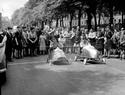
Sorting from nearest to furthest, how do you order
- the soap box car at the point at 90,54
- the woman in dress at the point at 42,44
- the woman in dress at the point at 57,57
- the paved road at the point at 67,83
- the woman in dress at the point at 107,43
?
1. the paved road at the point at 67,83
2. the woman in dress at the point at 57,57
3. the soap box car at the point at 90,54
4. the woman in dress at the point at 107,43
5. the woman in dress at the point at 42,44

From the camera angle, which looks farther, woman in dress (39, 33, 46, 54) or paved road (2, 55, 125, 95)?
woman in dress (39, 33, 46, 54)

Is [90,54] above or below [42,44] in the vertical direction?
below

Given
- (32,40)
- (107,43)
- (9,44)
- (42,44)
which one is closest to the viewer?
(9,44)

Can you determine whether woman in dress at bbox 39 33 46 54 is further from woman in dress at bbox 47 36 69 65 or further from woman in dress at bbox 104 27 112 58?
woman in dress at bbox 47 36 69 65

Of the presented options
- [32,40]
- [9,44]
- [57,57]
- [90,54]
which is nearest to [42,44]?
[32,40]

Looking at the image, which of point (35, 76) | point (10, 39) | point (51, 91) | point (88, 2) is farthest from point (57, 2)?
point (51, 91)

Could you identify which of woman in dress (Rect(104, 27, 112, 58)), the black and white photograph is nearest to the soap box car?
the black and white photograph

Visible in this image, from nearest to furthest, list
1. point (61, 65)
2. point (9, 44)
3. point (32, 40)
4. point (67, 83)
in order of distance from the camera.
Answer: point (67, 83) < point (61, 65) < point (9, 44) < point (32, 40)

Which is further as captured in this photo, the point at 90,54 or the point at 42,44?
the point at 42,44

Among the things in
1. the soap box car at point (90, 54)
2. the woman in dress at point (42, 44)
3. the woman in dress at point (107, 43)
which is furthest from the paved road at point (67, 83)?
the woman in dress at point (42, 44)

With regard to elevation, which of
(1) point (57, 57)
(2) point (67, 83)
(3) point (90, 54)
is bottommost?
(2) point (67, 83)

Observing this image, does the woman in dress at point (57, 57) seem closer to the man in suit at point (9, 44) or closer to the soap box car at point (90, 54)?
the soap box car at point (90, 54)

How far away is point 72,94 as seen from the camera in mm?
8414

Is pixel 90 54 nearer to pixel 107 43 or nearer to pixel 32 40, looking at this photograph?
pixel 107 43
